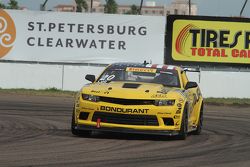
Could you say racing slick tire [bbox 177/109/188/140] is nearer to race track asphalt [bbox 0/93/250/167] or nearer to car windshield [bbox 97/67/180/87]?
race track asphalt [bbox 0/93/250/167]

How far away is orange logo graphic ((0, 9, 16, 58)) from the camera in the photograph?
29.1 metres

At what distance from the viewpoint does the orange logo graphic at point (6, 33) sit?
2915 centimetres

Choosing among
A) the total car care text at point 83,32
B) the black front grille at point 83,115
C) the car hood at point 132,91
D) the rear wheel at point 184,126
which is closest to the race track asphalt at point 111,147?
the rear wheel at point 184,126

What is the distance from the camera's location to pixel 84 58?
96.1 feet

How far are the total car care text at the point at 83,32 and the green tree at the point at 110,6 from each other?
108 inches

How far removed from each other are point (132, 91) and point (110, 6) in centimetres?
2030

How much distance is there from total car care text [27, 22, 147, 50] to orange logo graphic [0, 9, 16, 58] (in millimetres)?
661

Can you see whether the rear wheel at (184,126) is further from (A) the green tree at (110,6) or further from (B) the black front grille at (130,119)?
(A) the green tree at (110,6)

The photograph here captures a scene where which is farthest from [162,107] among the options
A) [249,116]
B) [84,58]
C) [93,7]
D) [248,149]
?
[93,7]

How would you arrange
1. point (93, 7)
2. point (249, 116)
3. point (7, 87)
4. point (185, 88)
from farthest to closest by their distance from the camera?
point (93, 7) → point (7, 87) → point (249, 116) → point (185, 88)

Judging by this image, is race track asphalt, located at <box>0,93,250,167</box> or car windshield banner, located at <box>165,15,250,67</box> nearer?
race track asphalt, located at <box>0,93,250,167</box>

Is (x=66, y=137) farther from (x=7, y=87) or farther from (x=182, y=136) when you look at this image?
(x=7, y=87)

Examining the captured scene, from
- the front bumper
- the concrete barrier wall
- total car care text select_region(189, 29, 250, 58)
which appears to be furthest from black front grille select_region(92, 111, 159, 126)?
total car care text select_region(189, 29, 250, 58)

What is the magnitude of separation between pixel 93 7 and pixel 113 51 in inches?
123
